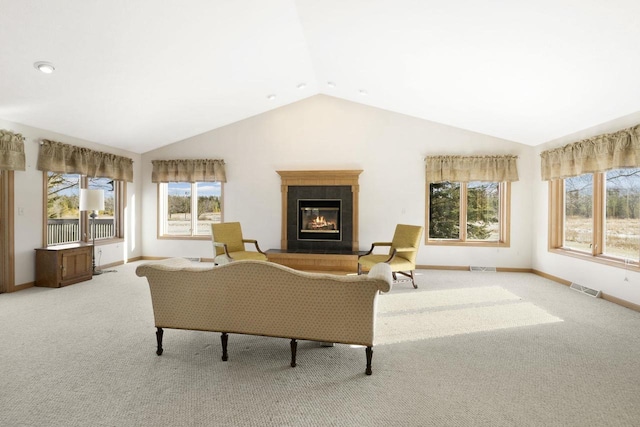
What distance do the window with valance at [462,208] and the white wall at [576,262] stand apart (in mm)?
483

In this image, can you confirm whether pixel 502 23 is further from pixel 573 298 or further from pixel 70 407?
pixel 70 407

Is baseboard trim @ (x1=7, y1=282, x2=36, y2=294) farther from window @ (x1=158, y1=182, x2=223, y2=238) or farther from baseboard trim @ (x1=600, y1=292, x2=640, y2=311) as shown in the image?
baseboard trim @ (x1=600, y1=292, x2=640, y2=311)

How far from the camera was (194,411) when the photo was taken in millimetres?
1877

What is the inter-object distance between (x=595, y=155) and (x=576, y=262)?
1.56 metres

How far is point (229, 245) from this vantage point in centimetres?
538

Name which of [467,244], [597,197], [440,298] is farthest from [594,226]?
[440,298]

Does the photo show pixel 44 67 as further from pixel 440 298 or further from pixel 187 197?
pixel 440 298

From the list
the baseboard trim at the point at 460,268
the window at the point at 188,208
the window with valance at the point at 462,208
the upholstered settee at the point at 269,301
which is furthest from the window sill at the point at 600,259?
the window at the point at 188,208

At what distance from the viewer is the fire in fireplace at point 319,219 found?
6.33m

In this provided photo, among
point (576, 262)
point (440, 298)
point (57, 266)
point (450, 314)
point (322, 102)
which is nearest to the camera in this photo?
point (450, 314)

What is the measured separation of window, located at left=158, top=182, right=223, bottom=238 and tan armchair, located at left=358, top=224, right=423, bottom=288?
3469mm

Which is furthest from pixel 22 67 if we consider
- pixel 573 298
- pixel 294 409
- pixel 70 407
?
pixel 573 298

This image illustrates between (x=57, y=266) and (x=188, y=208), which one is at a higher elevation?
(x=188, y=208)

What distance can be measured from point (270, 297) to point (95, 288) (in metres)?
3.68
